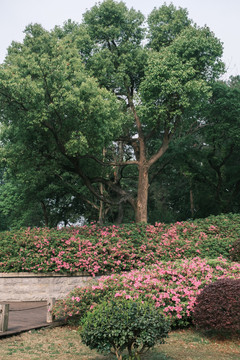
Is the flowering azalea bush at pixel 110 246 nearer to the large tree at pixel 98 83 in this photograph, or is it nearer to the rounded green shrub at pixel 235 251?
the rounded green shrub at pixel 235 251

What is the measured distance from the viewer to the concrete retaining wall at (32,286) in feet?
38.1

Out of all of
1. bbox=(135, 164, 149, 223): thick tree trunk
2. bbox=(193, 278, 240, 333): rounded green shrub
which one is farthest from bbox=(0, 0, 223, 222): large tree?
bbox=(193, 278, 240, 333): rounded green shrub

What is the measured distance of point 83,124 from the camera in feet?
52.8

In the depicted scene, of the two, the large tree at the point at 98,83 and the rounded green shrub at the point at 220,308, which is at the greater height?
the large tree at the point at 98,83

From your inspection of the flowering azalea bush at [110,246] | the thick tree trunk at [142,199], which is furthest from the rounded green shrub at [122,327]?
the thick tree trunk at [142,199]

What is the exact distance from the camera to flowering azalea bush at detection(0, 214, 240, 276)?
11.9m

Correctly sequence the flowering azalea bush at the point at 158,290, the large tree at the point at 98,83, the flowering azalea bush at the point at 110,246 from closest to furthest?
1. the flowering azalea bush at the point at 158,290
2. the flowering azalea bush at the point at 110,246
3. the large tree at the point at 98,83

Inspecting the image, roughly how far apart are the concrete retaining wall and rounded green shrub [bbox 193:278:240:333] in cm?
481

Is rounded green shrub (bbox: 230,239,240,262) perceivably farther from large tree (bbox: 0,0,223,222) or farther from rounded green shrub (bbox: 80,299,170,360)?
rounded green shrub (bbox: 80,299,170,360)

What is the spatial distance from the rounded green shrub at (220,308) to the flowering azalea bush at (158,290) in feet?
2.01

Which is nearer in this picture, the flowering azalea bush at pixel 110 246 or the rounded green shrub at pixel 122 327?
the rounded green shrub at pixel 122 327

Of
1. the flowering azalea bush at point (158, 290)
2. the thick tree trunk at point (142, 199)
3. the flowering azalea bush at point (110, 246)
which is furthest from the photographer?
the thick tree trunk at point (142, 199)

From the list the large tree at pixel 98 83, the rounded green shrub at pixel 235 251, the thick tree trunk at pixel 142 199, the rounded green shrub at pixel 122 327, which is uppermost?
the large tree at pixel 98 83

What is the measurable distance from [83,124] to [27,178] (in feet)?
18.5
